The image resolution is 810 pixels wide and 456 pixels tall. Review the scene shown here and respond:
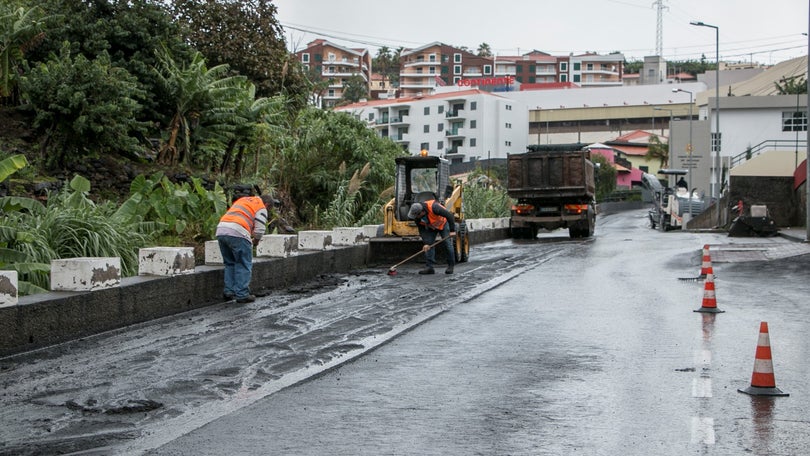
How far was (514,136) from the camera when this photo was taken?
4331 inches

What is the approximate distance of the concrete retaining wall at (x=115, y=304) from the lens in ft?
30.4

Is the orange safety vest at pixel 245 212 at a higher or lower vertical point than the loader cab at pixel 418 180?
lower

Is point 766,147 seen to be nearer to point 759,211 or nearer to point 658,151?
point 759,211

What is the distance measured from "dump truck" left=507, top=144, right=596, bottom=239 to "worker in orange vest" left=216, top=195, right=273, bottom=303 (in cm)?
2044

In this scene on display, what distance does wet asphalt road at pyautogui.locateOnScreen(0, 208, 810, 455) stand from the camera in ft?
19.7

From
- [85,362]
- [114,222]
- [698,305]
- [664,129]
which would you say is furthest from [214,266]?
[664,129]

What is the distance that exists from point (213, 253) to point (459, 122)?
A: 94.8m

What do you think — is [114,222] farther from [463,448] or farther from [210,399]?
[463,448]

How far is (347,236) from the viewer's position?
1964 centimetres

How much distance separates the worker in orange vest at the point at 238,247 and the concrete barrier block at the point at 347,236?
5736mm

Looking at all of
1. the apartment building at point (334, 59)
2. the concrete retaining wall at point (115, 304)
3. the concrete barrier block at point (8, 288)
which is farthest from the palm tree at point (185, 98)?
the apartment building at point (334, 59)

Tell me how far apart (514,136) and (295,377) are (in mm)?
103608

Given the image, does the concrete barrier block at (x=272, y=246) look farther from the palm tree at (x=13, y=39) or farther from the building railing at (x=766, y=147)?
the building railing at (x=766, y=147)

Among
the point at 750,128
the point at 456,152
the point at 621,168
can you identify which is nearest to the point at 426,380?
the point at 750,128
